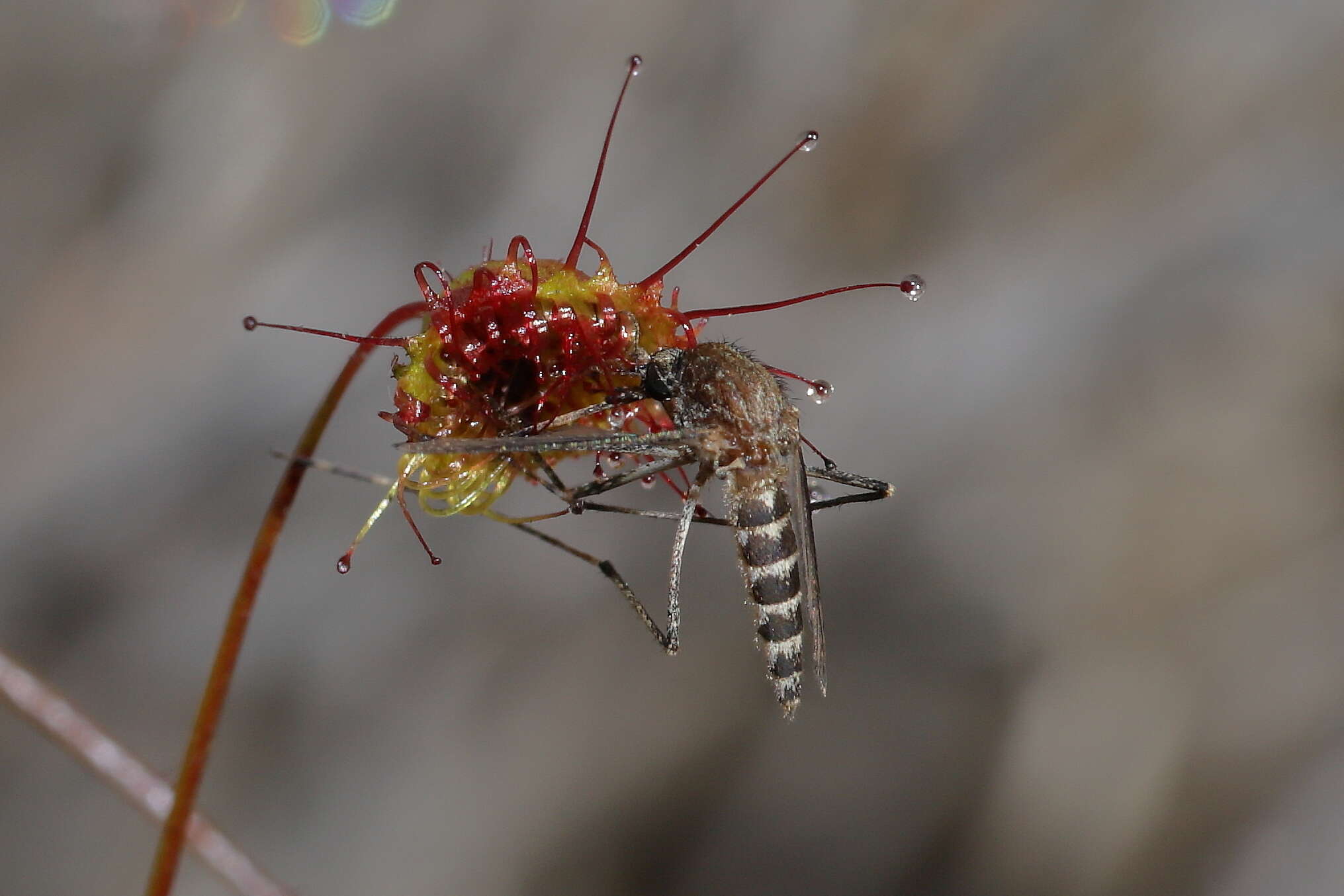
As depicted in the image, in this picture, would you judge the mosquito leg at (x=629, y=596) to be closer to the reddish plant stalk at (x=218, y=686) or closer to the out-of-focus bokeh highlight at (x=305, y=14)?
the reddish plant stalk at (x=218, y=686)

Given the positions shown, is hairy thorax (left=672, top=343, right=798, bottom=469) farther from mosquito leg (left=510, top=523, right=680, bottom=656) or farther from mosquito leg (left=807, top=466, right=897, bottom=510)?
mosquito leg (left=510, top=523, right=680, bottom=656)

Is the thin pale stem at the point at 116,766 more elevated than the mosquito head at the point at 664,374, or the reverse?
the mosquito head at the point at 664,374

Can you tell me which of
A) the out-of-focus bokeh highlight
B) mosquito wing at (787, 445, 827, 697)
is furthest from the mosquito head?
the out-of-focus bokeh highlight

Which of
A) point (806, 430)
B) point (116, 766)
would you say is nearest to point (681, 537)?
point (116, 766)

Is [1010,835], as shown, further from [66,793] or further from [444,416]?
[66,793]

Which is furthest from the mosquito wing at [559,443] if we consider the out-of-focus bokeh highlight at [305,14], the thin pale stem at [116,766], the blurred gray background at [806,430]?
the out-of-focus bokeh highlight at [305,14]

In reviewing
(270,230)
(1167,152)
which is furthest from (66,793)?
(1167,152)
